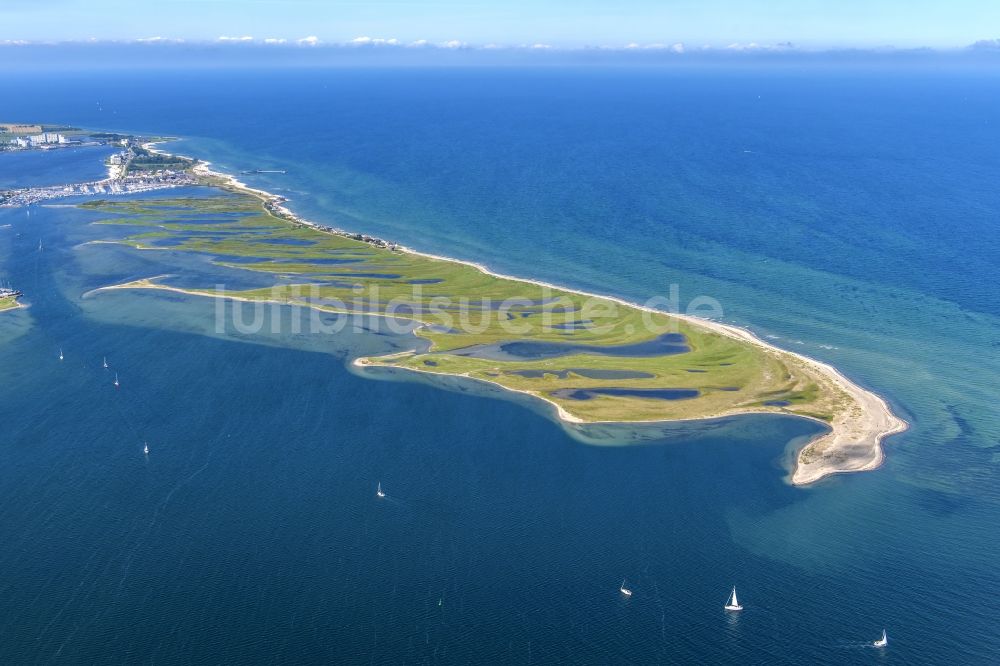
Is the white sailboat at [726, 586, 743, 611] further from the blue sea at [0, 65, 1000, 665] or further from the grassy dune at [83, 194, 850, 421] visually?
the grassy dune at [83, 194, 850, 421]

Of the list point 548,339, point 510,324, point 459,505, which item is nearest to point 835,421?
point 548,339

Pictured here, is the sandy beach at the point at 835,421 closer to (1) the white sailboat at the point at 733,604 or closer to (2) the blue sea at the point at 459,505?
(2) the blue sea at the point at 459,505

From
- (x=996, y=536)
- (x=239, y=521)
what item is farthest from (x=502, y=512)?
(x=996, y=536)

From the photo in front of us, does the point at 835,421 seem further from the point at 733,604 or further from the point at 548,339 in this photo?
the point at 548,339

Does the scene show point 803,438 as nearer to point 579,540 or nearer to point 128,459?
point 579,540

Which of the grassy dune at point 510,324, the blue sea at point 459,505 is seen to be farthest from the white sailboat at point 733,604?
the grassy dune at point 510,324

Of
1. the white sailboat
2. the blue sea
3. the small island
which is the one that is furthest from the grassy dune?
the white sailboat
